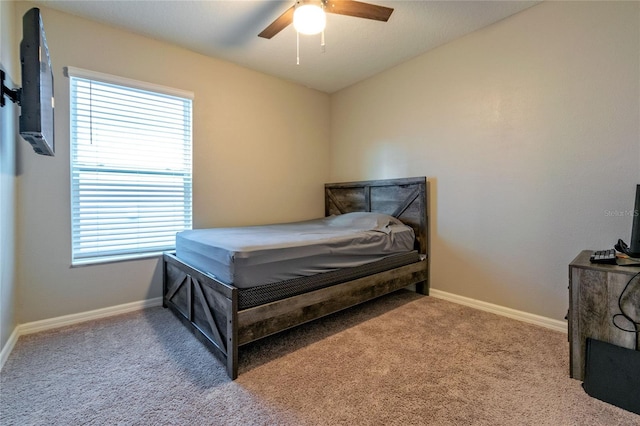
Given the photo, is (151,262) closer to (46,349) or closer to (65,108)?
(46,349)

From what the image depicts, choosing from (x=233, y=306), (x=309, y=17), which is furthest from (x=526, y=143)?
(x=233, y=306)

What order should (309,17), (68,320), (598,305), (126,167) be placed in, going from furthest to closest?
(126,167) < (68,320) < (309,17) < (598,305)

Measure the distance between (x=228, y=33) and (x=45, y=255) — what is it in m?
2.45

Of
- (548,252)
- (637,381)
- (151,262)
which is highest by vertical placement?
(548,252)

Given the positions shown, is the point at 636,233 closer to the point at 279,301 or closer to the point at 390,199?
the point at 390,199

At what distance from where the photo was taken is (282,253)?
189 centimetres

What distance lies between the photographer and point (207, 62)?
3078 mm

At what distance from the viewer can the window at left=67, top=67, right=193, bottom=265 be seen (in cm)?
243

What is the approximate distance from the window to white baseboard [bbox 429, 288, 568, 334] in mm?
2775

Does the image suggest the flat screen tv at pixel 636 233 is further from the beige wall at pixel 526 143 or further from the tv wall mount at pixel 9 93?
the tv wall mount at pixel 9 93

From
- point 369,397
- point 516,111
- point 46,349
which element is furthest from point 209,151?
point 516,111

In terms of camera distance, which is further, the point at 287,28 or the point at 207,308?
the point at 287,28

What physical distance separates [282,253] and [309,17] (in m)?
1.53

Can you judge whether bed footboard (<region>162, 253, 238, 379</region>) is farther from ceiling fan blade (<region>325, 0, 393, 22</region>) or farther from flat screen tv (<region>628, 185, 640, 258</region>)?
flat screen tv (<region>628, 185, 640, 258</region>)
